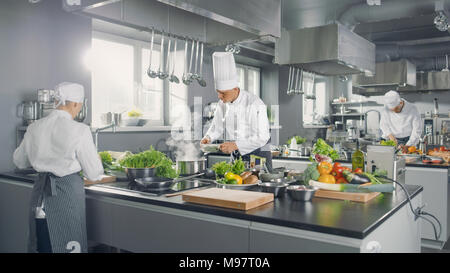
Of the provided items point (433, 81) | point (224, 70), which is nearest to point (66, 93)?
point (224, 70)

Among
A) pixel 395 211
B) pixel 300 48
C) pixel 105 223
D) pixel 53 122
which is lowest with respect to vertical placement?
pixel 105 223

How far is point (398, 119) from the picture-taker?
5887mm

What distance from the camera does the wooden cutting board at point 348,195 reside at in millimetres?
1870

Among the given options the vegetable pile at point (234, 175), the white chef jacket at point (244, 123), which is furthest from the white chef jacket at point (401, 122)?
the vegetable pile at point (234, 175)

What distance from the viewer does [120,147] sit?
4.47 metres

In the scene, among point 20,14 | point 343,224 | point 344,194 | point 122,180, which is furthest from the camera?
point 20,14

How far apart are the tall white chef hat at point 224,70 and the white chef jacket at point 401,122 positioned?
10.5ft

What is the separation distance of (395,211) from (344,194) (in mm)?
249

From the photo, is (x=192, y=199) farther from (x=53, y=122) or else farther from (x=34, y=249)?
(x=34, y=249)

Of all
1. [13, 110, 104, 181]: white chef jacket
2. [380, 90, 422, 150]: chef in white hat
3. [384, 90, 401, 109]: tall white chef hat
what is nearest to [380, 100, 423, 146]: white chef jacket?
[380, 90, 422, 150]: chef in white hat

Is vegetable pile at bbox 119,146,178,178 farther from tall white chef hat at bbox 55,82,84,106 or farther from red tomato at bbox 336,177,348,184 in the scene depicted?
red tomato at bbox 336,177,348,184

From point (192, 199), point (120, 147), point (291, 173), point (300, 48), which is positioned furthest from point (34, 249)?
point (300, 48)

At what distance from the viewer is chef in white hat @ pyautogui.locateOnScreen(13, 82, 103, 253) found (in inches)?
82.4

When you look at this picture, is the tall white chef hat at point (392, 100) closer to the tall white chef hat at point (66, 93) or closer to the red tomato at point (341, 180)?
the red tomato at point (341, 180)
